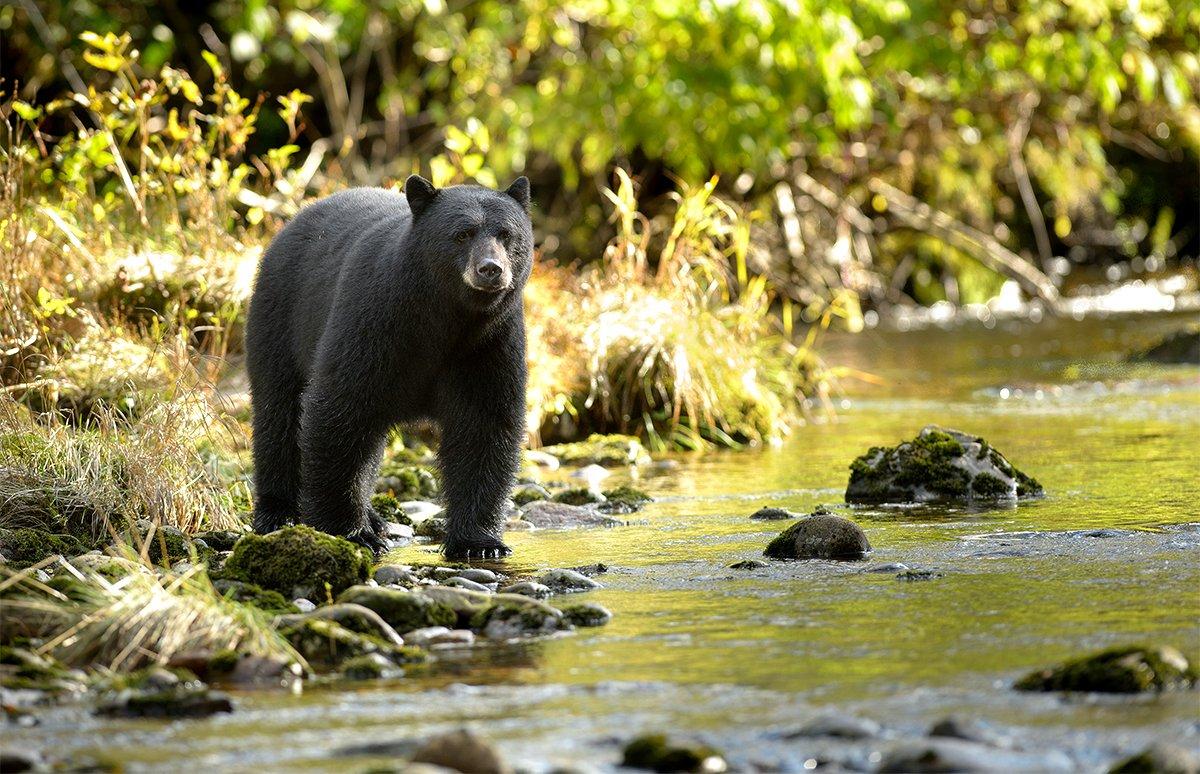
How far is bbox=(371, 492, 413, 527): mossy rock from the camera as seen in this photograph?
24.6 feet

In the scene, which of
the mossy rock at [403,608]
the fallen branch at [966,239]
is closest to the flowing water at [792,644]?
the mossy rock at [403,608]

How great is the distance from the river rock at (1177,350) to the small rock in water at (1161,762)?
1071 centimetres

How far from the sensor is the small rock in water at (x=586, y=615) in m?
4.99

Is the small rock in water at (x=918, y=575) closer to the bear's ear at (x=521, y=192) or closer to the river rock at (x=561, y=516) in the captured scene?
the river rock at (x=561, y=516)

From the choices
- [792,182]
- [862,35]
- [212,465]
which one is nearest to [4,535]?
[212,465]

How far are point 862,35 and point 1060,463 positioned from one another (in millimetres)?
8313

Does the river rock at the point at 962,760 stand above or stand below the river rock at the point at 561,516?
below

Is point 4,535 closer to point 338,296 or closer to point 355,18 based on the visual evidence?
point 338,296

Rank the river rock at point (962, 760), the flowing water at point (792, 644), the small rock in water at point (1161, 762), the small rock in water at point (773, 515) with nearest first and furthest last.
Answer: the small rock in water at point (1161, 762) < the river rock at point (962, 760) < the flowing water at point (792, 644) < the small rock in water at point (773, 515)

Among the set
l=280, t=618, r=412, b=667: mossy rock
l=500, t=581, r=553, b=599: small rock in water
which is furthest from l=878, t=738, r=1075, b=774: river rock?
l=500, t=581, r=553, b=599: small rock in water

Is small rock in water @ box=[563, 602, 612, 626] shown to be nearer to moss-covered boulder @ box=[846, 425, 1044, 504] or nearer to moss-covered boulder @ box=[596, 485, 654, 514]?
moss-covered boulder @ box=[596, 485, 654, 514]

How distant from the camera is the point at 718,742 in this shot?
12.0ft

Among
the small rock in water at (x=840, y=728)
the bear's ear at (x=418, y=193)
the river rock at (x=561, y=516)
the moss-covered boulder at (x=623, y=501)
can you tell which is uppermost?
the bear's ear at (x=418, y=193)

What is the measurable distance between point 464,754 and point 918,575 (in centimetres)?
252
